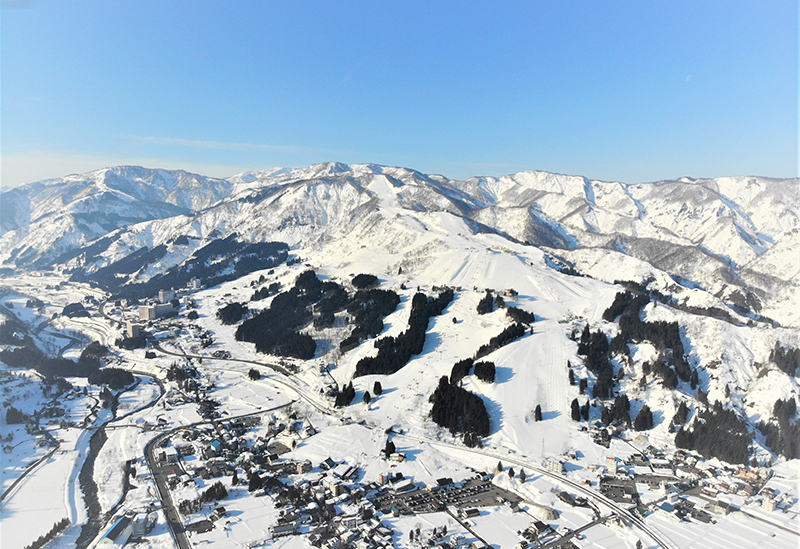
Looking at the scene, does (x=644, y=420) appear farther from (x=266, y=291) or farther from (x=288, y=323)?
(x=266, y=291)

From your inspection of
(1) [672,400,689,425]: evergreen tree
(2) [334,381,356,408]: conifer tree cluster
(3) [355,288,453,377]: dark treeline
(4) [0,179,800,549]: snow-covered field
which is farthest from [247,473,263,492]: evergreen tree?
(1) [672,400,689,425]: evergreen tree

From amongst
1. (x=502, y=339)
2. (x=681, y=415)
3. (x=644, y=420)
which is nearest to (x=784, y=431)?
(x=681, y=415)

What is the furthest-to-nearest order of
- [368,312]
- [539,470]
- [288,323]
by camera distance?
1. [288,323]
2. [368,312]
3. [539,470]

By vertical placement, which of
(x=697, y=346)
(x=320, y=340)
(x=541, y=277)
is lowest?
(x=320, y=340)

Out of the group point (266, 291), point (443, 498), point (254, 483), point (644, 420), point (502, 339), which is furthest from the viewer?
point (266, 291)

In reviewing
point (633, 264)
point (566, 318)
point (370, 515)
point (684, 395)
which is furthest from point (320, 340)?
point (633, 264)

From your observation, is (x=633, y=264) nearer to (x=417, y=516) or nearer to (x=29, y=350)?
(x=417, y=516)
